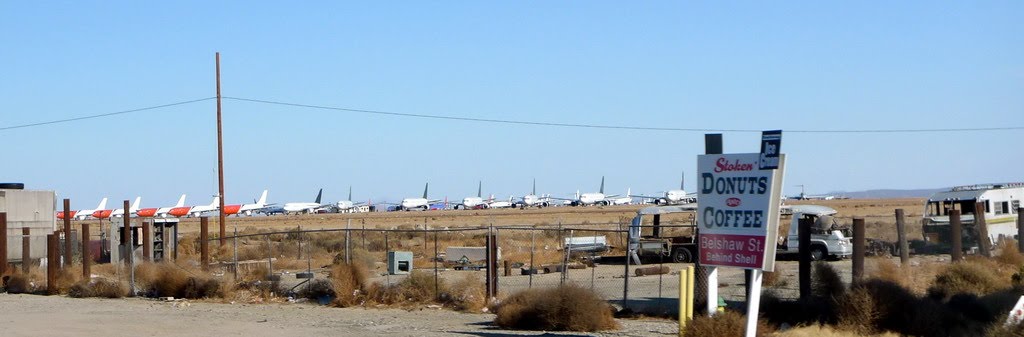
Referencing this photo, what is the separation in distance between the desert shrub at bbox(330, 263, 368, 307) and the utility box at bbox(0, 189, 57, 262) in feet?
58.1

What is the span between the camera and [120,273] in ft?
94.6

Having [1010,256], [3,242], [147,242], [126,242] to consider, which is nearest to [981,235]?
[1010,256]

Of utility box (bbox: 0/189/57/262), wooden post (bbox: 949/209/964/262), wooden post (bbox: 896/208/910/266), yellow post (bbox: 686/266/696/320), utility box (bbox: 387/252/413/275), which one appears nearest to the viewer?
yellow post (bbox: 686/266/696/320)

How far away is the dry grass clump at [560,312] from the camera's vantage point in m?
18.2

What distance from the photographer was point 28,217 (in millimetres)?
38031

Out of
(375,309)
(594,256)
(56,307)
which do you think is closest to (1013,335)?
(375,309)

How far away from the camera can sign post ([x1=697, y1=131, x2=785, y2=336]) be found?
46.4ft

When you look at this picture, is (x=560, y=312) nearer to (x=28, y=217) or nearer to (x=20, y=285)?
(x=20, y=285)

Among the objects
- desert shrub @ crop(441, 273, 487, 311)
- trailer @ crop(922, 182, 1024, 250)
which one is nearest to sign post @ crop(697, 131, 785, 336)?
desert shrub @ crop(441, 273, 487, 311)

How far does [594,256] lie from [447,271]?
726cm

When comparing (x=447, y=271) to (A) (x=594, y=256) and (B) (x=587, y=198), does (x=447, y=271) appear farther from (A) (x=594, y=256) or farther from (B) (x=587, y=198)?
(B) (x=587, y=198)

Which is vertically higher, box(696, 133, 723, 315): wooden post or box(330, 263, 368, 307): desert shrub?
box(696, 133, 723, 315): wooden post

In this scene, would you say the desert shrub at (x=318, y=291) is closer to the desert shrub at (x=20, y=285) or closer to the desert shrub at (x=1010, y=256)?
the desert shrub at (x=20, y=285)

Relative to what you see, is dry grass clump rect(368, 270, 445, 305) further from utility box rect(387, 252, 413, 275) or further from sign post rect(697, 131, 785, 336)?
sign post rect(697, 131, 785, 336)
